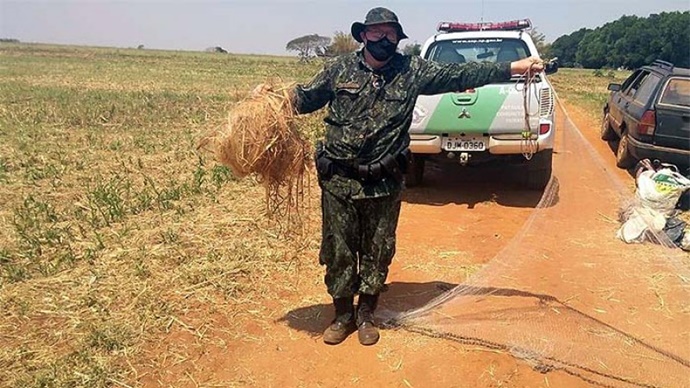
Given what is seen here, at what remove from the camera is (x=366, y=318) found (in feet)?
11.7

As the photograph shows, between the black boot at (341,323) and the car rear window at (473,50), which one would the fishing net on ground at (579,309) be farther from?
the car rear window at (473,50)

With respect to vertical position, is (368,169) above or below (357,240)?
above

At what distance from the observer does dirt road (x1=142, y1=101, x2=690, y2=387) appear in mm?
3133

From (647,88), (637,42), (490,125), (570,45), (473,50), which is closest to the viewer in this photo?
(490,125)

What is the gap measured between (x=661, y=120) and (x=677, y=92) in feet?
1.65

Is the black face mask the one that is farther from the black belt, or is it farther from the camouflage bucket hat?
the black belt

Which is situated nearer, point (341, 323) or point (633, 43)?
point (341, 323)

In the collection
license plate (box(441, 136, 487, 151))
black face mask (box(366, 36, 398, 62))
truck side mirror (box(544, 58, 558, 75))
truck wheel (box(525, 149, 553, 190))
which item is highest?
black face mask (box(366, 36, 398, 62))

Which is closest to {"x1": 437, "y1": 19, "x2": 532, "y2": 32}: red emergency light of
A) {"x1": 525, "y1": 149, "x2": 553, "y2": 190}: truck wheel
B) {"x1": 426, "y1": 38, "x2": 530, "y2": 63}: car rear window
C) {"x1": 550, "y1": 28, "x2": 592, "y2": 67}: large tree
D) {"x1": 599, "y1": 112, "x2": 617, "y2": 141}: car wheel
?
{"x1": 426, "y1": 38, "x2": 530, "y2": 63}: car rear window

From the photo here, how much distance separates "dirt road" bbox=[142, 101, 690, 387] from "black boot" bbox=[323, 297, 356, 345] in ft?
0.19

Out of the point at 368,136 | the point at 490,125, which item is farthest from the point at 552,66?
the point at 490,125

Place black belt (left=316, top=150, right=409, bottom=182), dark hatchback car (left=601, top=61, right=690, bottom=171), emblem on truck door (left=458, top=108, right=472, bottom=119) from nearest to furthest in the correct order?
1. black belt (left=316, top=150, right=409, bottom=182)
2. emblem on truck door (left=458, top=108, right=472, bottom=119)
3. dark hatchback car (left=601, top=61, right=690, bottom=171)

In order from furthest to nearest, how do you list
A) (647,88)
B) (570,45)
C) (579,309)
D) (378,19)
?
(570,45) → (647,88) → (579,309) → (378,19)

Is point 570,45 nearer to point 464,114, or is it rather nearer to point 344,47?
point 344,47
